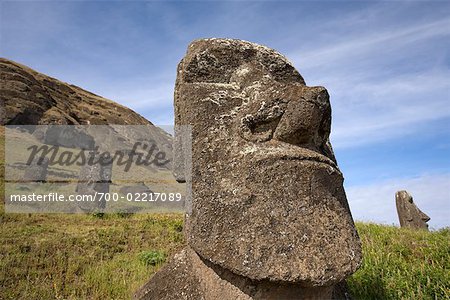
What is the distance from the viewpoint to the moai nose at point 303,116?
3.20m

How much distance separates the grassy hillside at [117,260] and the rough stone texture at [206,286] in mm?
2732

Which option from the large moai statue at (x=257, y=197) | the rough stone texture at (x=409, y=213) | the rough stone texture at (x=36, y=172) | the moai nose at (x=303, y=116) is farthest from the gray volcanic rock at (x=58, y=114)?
the moai nose at (x=303, y=116)

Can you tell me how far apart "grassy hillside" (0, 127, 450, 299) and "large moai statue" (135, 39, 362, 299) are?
114 inches

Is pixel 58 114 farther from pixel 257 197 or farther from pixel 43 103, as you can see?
pixel 257 197

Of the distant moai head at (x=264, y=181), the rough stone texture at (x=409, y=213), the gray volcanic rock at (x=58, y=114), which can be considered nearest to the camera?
the distant moai head at (x=264, y=181)

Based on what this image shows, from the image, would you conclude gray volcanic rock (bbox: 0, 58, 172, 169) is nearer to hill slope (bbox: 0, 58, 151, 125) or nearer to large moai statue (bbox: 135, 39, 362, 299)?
hill slope (bbox: 0, 58, 151, 125)

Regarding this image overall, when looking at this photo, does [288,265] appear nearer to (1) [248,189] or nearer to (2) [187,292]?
(1) [248,189]

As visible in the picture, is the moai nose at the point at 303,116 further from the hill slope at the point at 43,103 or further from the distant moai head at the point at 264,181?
the hill slope at the point at 43,103

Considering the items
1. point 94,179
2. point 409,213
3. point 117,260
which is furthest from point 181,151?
point 94,179

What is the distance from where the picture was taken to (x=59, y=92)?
83500 mm

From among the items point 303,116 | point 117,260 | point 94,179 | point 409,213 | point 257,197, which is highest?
point 94,179

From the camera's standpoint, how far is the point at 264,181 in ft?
9.83

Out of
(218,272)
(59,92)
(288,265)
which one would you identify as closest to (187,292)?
(218,272)

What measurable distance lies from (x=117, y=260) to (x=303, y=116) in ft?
21.6
